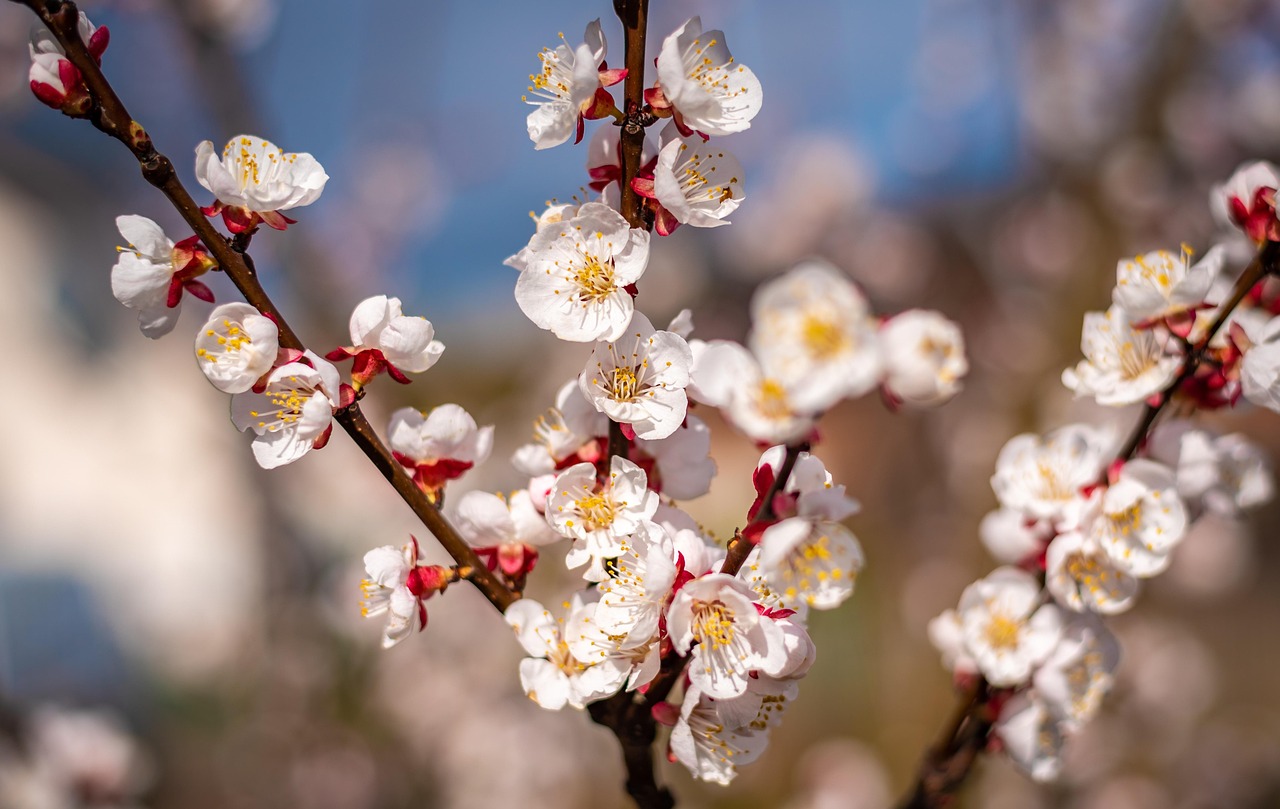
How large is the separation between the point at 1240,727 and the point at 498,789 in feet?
10.3

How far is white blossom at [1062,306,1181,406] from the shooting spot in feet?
2.88

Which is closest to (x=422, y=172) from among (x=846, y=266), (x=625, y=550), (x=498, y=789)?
(x=846, y=266)

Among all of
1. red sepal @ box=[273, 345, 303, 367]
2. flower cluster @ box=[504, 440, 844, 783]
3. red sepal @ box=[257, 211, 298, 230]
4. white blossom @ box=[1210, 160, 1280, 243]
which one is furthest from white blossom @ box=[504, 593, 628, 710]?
white blossom @ box=[1210, 160, 1280, 243]

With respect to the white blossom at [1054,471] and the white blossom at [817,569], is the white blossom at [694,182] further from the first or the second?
the white blossom at [1054,471]

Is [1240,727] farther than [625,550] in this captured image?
Yes

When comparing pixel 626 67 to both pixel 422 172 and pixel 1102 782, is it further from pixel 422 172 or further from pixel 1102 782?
pixel 422 172

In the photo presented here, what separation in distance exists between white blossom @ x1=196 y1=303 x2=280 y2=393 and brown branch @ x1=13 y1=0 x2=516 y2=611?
20 millimetres

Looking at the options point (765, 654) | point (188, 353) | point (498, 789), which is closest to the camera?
point (765, 654)

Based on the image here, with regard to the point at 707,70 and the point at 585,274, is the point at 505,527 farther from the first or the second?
the point at 707,70

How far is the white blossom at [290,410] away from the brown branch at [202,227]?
1.0 inches

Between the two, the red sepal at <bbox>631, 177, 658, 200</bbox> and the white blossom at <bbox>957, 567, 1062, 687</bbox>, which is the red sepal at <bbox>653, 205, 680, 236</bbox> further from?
the white blossom at <bbox>957, 567, 1062, 687</bbox>

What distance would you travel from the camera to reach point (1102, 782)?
9.87 feet

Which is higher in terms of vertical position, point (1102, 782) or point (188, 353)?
point (188, 353)

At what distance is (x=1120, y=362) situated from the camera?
91cm
